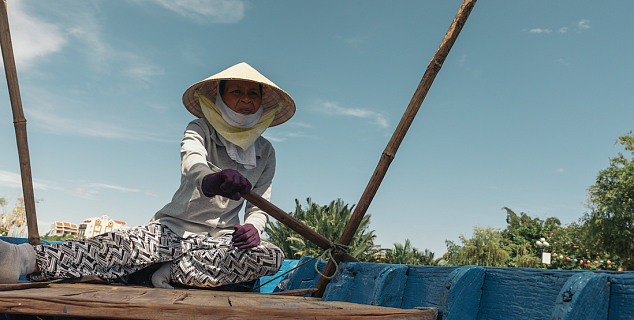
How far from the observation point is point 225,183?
1.99m

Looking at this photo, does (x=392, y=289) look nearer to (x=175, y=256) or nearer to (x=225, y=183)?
(x=225, y=183)

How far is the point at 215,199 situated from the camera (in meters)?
2.51

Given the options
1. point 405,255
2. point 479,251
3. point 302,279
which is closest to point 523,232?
point 479,251

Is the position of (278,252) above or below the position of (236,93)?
below

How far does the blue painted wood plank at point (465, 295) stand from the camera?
49.8 inches

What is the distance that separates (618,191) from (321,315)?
2242 centimetres

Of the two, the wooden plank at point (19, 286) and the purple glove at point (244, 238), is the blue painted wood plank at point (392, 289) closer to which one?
the purple glove at point (244, 238)

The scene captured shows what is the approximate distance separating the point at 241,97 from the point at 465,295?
182cm

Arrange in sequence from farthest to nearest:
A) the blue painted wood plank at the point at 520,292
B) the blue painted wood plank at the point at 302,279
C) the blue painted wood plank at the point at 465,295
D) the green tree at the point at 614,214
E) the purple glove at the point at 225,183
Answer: the green tree at the point at 614,214, the blue painted wood plank at the point at 302,279, the purple glove at the point at 225,183, the blue painted wood plank at the point at 465,295, the blue painted wood plank at the point at 520,292

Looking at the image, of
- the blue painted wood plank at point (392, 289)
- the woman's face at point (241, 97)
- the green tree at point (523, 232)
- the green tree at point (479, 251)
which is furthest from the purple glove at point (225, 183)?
the green tree at point (523, 232)

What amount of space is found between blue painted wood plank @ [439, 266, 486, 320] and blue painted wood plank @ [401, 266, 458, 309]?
0.34 ft

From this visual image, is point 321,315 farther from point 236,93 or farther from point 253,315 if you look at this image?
point 236,93

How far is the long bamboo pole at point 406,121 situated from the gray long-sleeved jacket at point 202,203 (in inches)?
25.0

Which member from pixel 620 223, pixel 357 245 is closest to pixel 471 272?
pixel 357 245
